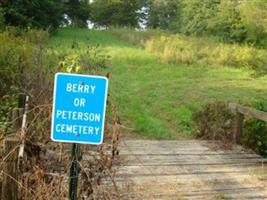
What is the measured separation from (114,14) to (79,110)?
58.8m

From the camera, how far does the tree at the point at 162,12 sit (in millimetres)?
58906

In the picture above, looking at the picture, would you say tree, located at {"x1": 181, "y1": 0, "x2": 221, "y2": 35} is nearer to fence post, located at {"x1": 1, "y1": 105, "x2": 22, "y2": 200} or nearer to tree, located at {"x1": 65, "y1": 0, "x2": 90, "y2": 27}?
tree, located at {"x1": 65, "y1": 0, "x2": 90, "y2": 27}

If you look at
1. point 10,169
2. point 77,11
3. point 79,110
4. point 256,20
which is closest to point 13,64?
point 10,169

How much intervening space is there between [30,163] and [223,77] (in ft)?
43.3

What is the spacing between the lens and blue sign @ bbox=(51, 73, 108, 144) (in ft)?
9.00

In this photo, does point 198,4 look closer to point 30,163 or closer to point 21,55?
point 21,55

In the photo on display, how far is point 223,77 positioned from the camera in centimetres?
1655

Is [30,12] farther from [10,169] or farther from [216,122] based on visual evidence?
[10,169]

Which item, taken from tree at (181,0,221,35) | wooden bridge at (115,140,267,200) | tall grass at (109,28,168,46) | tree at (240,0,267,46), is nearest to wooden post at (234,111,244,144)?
wooden bridge at (115,140,267,200)

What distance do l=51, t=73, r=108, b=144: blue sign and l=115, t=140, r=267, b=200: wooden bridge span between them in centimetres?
233

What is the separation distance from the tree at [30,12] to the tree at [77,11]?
51.8 feet

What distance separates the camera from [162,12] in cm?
6038

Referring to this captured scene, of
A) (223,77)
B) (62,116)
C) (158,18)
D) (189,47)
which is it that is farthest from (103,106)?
(158,18)

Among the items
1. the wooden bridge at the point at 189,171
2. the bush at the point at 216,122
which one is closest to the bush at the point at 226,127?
the bush at the point at 216,122
